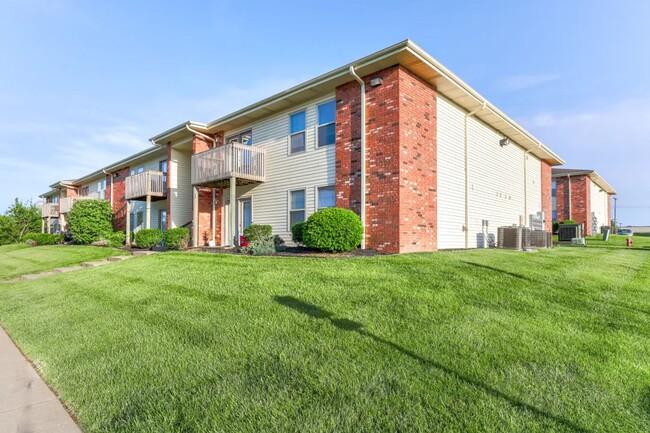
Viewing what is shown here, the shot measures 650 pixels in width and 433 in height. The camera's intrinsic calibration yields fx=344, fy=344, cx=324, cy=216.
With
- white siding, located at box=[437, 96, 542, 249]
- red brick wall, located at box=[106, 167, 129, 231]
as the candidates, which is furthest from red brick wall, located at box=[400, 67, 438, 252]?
red brick wall, located at box=[106, 167, 129, 231]

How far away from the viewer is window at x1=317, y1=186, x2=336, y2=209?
10.7 metres

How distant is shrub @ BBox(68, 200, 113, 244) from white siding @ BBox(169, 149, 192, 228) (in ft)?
21.5

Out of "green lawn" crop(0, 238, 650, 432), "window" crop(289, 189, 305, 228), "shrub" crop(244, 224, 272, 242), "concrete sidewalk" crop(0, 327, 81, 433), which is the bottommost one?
"concrete sidewalk" crop(0, 327, 81, 433)

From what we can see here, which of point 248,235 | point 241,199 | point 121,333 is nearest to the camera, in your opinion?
point 121,333

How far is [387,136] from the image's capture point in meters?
9.22

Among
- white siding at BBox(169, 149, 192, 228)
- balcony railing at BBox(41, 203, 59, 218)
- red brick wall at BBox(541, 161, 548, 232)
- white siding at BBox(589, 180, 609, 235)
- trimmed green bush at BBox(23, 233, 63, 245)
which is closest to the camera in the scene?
white siding at BBox(169, 149, 192, 228)

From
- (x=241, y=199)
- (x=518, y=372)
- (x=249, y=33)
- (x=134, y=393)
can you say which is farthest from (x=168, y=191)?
(x=518, y=372)

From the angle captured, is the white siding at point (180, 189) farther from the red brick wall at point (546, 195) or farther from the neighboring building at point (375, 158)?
the red brick wall at point (546, 195)

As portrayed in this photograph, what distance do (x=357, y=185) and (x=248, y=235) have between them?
403 centimetres

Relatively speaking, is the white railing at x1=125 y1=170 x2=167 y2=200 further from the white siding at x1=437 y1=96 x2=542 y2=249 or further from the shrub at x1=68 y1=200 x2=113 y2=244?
the white siding at x1=437 y1=96 x2=542 y2=249

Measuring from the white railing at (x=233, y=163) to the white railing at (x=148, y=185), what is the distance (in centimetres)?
519

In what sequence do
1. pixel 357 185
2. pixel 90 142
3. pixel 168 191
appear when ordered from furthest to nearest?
pixel 90 142, pixel 168 191, pixel 357 185

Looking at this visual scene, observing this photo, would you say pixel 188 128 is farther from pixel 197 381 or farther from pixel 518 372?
pixel 518 372

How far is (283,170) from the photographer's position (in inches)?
478
